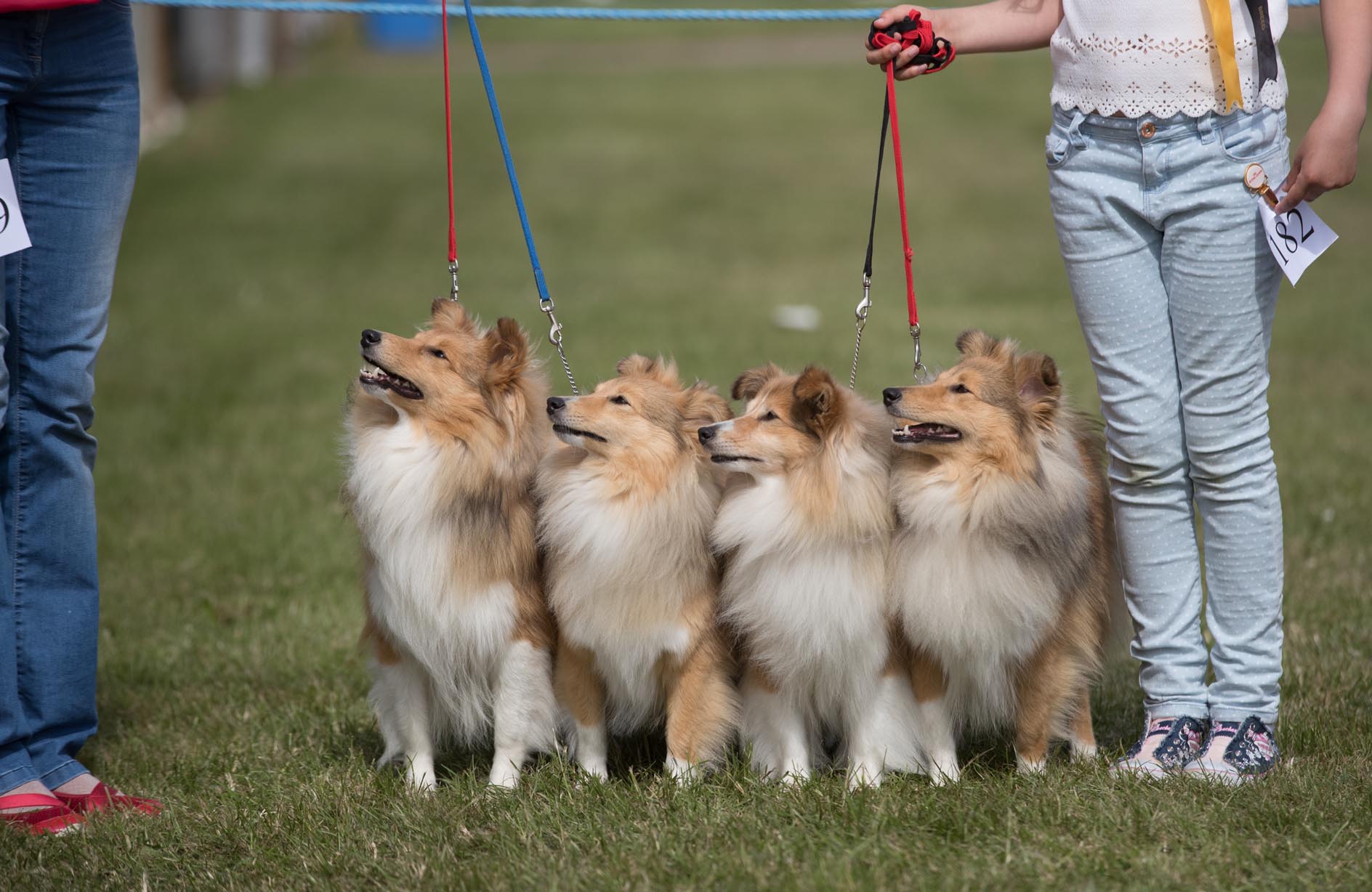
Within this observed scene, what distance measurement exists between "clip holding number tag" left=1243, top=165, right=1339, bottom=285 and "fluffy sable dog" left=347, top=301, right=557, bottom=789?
2.06 metres

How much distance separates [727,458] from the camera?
3.61 metres

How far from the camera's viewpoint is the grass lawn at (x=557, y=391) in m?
3.18

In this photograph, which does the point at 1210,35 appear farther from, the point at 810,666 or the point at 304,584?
the point at 304,584

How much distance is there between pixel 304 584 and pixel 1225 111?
4416 millimetres

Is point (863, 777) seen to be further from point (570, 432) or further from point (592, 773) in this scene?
point (570, 432)

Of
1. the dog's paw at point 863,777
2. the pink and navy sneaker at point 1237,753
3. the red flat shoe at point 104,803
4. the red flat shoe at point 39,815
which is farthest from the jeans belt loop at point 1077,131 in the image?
the red flat shoe at point 39,815

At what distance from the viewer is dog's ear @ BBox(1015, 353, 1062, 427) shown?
3590 millimetres

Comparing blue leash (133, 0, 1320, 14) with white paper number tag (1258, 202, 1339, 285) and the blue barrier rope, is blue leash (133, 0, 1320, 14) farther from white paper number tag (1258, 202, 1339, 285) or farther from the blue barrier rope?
white paper number tag (1258, 202, 1339, 285)

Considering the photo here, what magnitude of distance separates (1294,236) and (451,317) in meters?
2.37

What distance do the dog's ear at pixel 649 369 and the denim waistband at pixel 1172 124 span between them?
1412mm

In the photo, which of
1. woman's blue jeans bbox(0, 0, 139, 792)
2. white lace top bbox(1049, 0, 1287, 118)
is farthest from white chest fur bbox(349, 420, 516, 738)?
white lace top bbox(1049, 0, 1287, 118)

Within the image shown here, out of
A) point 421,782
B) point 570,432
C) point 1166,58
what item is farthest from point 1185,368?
point 421,782

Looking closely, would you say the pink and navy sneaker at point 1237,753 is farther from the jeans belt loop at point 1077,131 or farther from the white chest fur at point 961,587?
the jeans belt loop at point 1077,131

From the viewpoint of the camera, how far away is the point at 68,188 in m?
3.56
